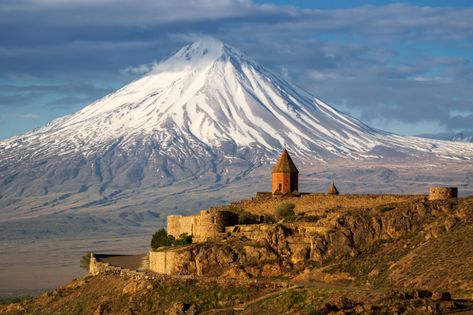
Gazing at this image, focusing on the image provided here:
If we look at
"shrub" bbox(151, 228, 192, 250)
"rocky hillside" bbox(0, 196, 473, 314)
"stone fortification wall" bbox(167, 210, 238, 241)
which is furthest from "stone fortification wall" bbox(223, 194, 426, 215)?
"shrub" bbox(151, 228, 192, 250)

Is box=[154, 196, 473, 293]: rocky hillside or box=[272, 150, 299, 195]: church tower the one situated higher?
box=[272, 150, 299, 195]: church tower

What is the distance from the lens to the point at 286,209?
54312mm

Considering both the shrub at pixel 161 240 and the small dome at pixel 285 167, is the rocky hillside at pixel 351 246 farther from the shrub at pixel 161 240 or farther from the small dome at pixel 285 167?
the small dome at pixel 285 167

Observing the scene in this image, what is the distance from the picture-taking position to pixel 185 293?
153 ft

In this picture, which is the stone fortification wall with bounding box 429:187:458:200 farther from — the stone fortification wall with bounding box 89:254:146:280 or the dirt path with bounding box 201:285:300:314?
the stone fortification wall with bounding box 89:254:146:280

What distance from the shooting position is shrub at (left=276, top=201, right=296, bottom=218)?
2135 inches

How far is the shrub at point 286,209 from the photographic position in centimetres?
5422

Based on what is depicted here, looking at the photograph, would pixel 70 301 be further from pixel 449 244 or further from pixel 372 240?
pixel 449 244

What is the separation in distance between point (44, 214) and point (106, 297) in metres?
145

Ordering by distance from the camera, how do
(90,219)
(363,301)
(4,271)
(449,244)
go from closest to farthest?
(363,301)
(449,244)
(4,271)
(90,219)

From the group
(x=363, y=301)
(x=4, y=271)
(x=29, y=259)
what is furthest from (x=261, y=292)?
(x=29, y=259)

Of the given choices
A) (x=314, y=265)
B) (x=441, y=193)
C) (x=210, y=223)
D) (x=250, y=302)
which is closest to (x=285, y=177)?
(x=210, y=223)

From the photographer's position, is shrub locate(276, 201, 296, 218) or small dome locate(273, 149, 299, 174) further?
small dome locate(273, 149, 299, 174)

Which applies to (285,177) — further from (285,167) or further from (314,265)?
(314,265)
